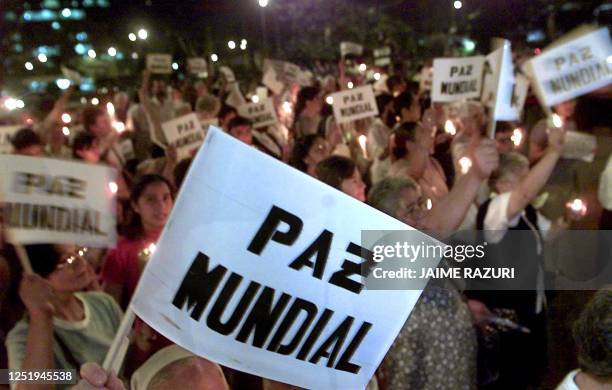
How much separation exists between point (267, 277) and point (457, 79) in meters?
4.90

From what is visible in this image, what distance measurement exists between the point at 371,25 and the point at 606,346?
25246mm

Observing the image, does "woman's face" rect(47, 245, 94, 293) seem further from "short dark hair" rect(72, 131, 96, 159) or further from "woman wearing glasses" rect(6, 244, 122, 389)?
"short dark hair" rect(72, 131, 96, 159)

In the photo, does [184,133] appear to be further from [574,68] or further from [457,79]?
[574,68]

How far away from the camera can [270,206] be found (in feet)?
7.29

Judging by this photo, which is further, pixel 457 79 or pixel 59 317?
pixel 457 79

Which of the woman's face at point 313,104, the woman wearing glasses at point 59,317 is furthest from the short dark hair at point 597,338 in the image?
the woman's face at point 313,104

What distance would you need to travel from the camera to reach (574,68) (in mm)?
4336

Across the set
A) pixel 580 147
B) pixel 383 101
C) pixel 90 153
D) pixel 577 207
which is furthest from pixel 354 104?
pixel 577 207

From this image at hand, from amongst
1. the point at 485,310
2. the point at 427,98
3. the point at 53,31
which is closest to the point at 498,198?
the point at 485,310

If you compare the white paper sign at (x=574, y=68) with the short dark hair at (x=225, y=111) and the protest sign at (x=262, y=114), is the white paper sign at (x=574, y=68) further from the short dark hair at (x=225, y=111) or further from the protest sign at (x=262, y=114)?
the protest sign at (x=262, y=114)

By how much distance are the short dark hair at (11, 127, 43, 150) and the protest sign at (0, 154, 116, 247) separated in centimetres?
212

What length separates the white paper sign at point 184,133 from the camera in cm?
638

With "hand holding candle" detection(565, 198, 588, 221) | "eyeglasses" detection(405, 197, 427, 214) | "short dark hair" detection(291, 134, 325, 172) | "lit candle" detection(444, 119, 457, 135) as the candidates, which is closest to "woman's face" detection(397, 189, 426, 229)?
"eyeglasses" detection(405, 197, 427, 214)

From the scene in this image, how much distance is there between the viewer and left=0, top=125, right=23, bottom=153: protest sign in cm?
535
